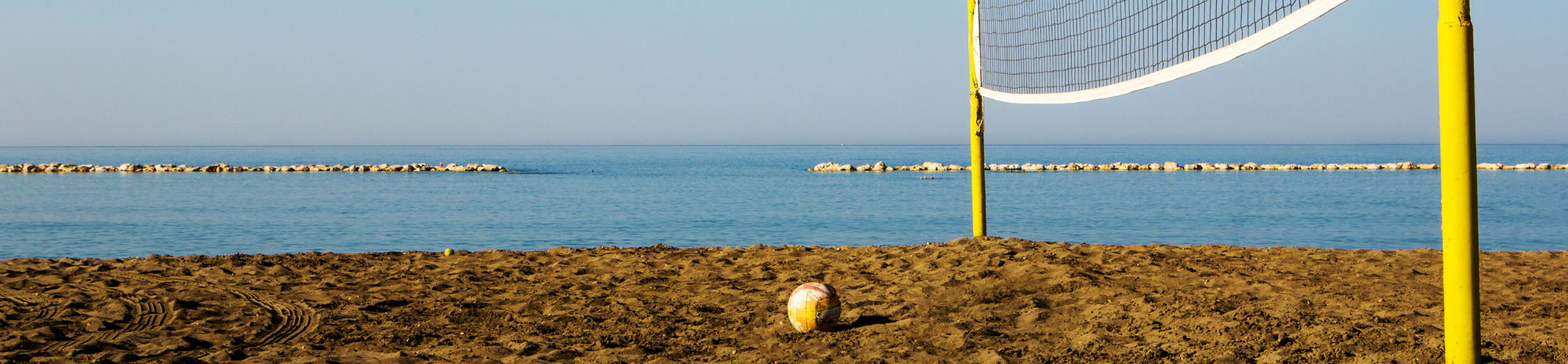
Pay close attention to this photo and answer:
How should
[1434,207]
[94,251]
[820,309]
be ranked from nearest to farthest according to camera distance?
[820,309]
[94,251]
[1434,207]

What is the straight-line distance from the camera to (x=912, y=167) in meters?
49.9

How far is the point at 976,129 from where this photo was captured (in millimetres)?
8898

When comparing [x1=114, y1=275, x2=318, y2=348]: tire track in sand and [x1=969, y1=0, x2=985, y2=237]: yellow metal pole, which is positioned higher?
[x1=969, y1=0, x2=985, y2=237]: yellow metal pole

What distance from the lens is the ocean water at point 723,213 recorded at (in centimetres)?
1421

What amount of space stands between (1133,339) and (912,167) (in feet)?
148

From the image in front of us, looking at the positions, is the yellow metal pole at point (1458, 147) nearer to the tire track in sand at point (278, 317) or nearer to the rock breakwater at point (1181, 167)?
the tire track in sand at point (278, 317)

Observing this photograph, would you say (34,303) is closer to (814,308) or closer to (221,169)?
(814,308)

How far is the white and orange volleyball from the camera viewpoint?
5.51 m

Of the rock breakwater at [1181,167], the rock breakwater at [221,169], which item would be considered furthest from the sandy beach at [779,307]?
the rock breakwater at [221,169]

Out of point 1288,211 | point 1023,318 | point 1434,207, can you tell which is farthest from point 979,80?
point 1434,207

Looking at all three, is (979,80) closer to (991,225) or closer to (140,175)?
(991,225)

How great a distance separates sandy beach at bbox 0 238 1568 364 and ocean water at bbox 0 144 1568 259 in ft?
17.9

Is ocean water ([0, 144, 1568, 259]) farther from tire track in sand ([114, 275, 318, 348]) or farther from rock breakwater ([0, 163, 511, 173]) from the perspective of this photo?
rock breakwater ([0, 163, 511, 173])

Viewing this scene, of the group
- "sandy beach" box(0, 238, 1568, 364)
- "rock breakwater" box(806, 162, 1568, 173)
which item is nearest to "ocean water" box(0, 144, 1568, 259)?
"sandy beach" box(0, 238, 1568, 364)
